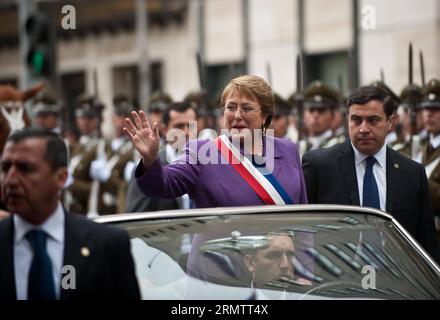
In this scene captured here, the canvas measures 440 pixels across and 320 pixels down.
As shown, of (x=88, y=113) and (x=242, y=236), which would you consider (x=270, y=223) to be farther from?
(x=88, y=113)

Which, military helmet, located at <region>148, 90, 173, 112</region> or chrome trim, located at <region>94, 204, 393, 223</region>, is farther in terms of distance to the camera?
military helmet, located at <region>148, 90, 173, 112</region>

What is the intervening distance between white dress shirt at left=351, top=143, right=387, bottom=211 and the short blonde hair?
3.49ft

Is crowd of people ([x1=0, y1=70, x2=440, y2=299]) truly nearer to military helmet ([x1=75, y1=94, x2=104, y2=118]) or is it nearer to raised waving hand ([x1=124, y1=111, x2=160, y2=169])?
raised waving hand ([x1=124, y1=111, x2=160, y2=169])

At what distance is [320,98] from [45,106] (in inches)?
169

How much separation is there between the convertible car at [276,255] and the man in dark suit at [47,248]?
0.60m

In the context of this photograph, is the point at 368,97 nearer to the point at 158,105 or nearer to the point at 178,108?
the point at 178,108

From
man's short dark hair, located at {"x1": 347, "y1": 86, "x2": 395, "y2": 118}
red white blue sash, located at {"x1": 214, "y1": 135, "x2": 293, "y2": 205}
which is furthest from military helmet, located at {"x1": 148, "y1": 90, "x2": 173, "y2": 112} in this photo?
red white blue sash, located at {"x1": 214, "y1": 135, "x2": 293, "y2": 205}

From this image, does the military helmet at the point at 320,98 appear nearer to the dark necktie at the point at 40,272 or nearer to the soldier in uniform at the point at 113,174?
the soldier in uniform at the point at 113,174

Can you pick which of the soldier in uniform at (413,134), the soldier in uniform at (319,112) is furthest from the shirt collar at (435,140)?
the soldier in uniform at (319,112)

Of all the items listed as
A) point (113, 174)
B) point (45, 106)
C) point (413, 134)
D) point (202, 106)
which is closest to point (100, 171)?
point (113, 174)

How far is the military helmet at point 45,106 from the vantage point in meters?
15.8

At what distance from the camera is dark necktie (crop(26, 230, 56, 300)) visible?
4273 millimetres

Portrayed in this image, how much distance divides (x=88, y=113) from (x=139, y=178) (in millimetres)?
9935

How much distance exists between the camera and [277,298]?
494cm
